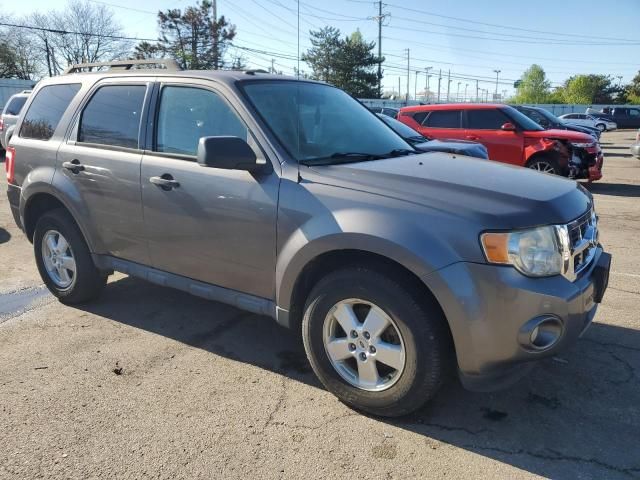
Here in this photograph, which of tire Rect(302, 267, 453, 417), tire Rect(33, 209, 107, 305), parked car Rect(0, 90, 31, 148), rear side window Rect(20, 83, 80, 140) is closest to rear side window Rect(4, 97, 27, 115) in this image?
parked car Rect(0, 90, 31, 148)

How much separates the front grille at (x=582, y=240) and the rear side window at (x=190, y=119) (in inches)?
77.1

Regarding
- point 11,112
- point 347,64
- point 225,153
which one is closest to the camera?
point 225,153

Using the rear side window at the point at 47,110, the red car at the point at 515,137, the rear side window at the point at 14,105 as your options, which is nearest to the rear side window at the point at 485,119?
the red car at the point at 515,137

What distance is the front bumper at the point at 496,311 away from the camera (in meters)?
2.52

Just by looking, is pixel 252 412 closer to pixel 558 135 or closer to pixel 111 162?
pixel 111 162

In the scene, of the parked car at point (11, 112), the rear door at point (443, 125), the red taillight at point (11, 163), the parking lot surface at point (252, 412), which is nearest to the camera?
the parking lot surface at point (252, 412)

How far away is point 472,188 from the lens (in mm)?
2816

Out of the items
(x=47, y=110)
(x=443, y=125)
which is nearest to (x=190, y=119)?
(x=47, y=110)

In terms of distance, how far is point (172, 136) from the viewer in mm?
3732

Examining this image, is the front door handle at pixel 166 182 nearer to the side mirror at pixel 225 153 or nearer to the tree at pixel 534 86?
the side mirror at pixel 225 153

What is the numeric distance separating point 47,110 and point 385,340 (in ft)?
11.8

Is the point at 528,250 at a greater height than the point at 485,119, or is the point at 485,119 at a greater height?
the point at 485,119

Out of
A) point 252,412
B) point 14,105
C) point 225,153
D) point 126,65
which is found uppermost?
point 126,65

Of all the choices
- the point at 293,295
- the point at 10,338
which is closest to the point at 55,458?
the point at 293,295
